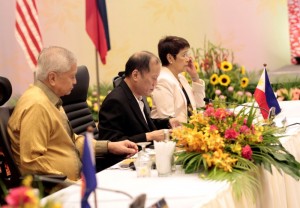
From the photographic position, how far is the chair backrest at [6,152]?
298 cm

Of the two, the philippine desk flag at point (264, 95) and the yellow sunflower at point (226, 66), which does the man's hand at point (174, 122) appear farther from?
the yellow sunflower at point (226, 66)

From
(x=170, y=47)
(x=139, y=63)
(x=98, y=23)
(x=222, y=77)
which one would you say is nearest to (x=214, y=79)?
(x=222, y=77)

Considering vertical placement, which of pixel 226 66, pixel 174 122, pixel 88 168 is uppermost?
pixel 88 168

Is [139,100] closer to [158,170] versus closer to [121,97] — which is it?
[121,97]

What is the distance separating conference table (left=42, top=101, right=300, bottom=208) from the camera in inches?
93.3

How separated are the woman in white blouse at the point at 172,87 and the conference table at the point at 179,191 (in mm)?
1109

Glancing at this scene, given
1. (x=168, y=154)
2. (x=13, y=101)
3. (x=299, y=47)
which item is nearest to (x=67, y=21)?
(x=13, y=101)

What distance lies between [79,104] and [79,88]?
14 centimetres

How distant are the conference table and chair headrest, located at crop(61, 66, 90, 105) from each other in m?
1.21

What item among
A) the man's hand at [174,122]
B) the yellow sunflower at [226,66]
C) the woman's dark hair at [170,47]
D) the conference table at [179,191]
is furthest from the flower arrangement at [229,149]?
the yellow sunflower at [226,66]

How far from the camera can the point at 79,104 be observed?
4301 mm

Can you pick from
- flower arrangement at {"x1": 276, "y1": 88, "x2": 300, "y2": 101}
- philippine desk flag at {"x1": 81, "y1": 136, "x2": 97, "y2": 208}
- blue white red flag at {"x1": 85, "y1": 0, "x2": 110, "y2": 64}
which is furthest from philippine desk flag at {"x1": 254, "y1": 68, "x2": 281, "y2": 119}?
philippine desk flag at {"x1": 81, "y1": 136, "x2": 97, "y2": 208}

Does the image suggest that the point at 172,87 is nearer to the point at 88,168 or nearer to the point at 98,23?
the point at 98,23

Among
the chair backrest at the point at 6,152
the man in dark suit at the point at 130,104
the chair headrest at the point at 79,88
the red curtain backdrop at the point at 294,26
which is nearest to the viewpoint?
the chair backrest at the point at 6,152
